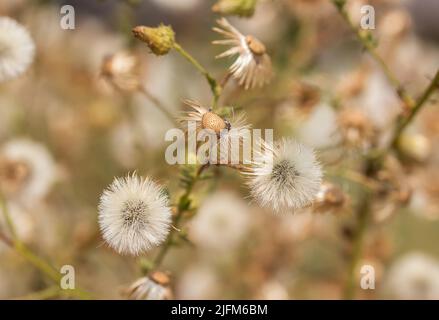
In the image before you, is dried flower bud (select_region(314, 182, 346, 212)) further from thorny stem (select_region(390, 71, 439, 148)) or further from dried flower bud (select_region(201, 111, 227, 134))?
dried flower bud (select_region(201, 111, 227, 134))

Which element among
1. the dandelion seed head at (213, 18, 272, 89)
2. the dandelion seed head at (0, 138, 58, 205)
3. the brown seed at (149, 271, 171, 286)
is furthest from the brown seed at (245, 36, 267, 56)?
the dandelion seed head at (0, 138, 58, 205)

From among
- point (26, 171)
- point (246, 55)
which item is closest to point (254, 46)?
point (246, 55)

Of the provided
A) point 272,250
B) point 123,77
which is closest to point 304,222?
point 272,250

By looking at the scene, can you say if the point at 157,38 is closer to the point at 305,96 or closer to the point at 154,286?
the point at 154,286

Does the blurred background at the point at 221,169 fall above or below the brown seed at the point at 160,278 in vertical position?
above

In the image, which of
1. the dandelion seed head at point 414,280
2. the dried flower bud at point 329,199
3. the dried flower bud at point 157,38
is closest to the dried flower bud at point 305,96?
the dried flower bud at point 329,199

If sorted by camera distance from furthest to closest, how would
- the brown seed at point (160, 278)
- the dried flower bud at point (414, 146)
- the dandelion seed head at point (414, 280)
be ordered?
the dandelion seed head at point (414, 280)
the dried flower bud at point (414, 146)
the brown seed at point (160, 278)

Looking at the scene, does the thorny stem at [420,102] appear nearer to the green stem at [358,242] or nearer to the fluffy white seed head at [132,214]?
the green stem at [358,242]
